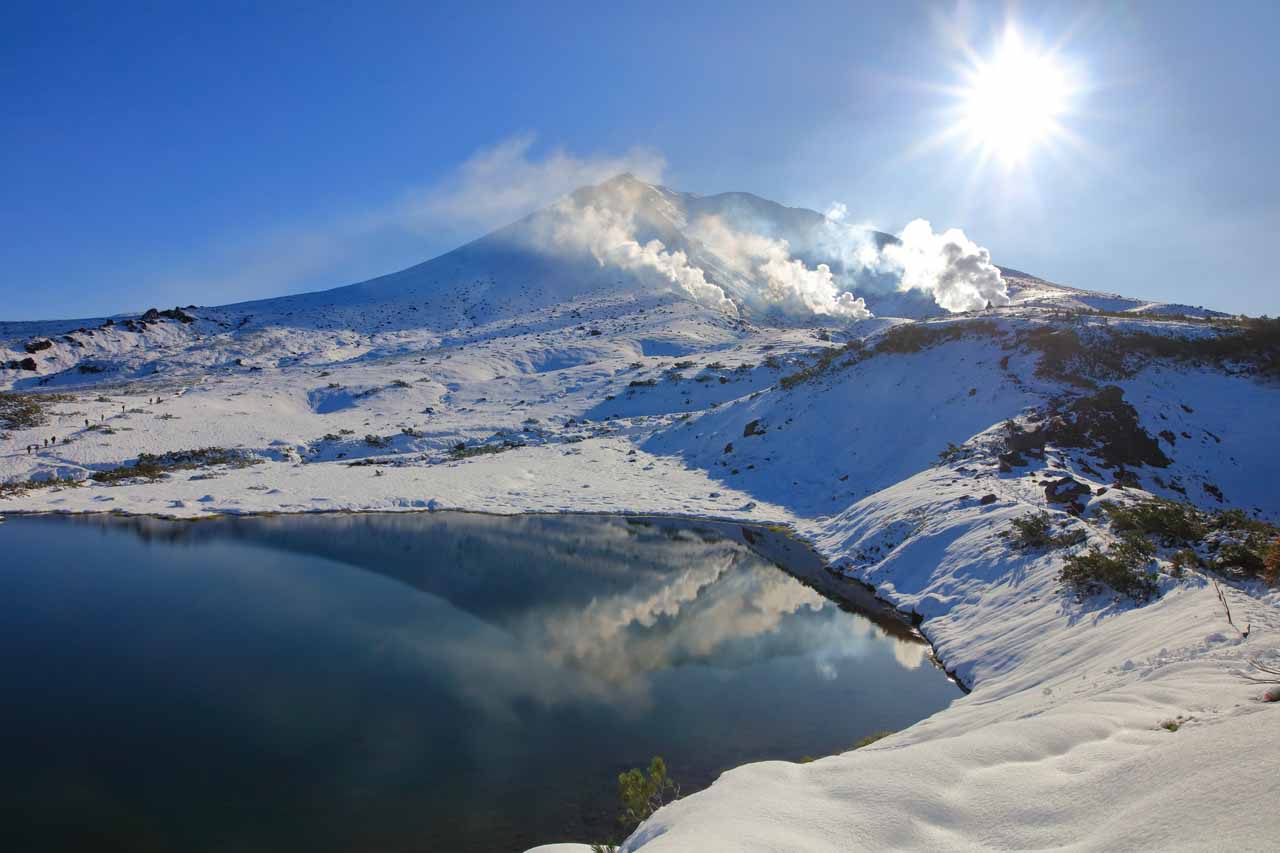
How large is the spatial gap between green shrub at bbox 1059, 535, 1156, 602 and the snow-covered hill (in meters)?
0.34

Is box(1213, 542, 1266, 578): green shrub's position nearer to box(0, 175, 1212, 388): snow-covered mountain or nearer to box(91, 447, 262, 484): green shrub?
box(91, 447, 262, 484): green shrub

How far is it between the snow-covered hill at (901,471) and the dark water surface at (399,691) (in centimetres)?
441

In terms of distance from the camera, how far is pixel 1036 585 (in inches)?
726

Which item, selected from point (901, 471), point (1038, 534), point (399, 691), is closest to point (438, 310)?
point (901, 471)

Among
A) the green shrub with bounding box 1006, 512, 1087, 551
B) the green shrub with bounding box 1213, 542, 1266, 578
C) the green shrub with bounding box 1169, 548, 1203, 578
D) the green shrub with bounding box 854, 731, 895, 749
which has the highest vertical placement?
the green shrub with bounding box 1213, 542, 1266, 578

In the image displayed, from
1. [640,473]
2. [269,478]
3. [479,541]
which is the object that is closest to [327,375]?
[269,478]

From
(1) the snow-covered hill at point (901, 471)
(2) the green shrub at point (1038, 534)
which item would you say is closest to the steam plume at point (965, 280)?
(1) the snow-covered hill at point (901, 471)

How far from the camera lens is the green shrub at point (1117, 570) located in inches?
609

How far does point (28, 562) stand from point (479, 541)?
21.0 m

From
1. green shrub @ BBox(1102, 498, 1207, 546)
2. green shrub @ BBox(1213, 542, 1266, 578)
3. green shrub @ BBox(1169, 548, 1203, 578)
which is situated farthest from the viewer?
green shrub @ BBox(1102, 498, 1207, 546)

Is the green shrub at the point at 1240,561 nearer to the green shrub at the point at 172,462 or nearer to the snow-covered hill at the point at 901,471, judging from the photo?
the snow-covered hill at the point at 901,471

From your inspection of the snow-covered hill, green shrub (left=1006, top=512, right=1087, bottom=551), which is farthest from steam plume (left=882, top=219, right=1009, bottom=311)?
green shrub (left=1006, top=512, right=1087, bottom=551)

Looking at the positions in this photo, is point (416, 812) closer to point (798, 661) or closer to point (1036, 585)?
point (798, 661)

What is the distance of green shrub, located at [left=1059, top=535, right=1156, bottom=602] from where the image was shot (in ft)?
50.7
